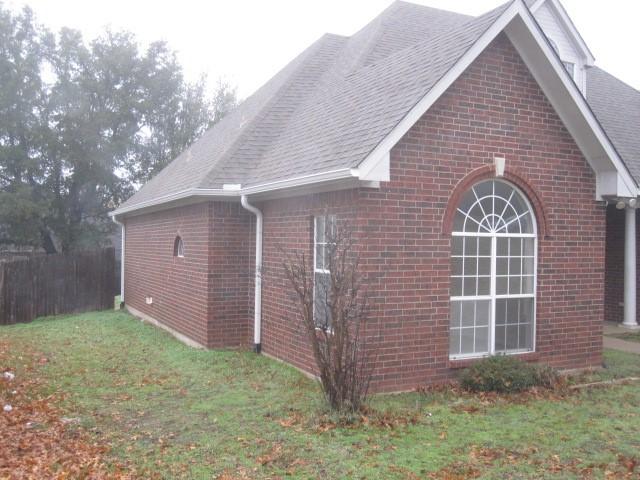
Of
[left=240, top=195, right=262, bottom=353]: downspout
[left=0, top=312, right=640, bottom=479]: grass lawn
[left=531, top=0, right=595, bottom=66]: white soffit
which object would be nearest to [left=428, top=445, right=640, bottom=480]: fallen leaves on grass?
[left=0, top=312, right=640, bottom=479]: grass lawn

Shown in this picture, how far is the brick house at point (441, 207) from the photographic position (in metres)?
8.16

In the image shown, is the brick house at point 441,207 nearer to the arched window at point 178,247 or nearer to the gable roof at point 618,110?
the arched window at point 178,247

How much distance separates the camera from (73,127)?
1184 inches

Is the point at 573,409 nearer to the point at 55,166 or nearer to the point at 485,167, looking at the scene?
the point at 485,167

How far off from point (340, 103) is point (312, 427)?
6.15m

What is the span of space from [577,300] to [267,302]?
16.3 ft

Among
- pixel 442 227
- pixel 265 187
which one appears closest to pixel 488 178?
pixel 442 227

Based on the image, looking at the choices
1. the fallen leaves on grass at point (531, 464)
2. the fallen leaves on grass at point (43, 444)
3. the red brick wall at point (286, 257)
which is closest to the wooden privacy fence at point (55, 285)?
the fallen leaves on grass at point (43, 444)

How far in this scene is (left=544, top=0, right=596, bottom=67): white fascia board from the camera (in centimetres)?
1324

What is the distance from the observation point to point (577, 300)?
9.55m

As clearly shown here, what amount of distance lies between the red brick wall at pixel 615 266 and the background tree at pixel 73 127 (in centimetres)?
2374

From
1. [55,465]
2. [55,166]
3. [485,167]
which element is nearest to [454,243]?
[485,167]

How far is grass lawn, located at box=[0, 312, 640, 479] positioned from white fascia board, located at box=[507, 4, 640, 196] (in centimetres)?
302

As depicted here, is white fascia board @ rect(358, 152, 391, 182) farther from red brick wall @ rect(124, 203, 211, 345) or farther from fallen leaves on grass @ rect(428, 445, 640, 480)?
red brick wall @ rect(124, 203, 211, 345)
